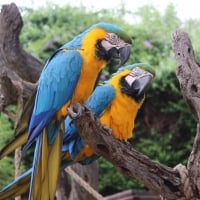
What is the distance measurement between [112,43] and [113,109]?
12.5 inches

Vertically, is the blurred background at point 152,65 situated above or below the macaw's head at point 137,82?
below

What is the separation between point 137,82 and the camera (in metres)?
1.66

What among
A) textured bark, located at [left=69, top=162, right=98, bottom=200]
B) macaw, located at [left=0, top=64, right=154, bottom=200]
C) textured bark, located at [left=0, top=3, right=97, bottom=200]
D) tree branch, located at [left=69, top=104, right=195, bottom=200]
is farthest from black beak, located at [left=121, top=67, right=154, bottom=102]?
textured bark, located at [left=69, top=162, right=98, bottom=200]

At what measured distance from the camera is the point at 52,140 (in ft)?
4.81

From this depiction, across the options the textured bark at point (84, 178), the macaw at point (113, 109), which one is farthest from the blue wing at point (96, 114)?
the textured bark at point (84, 178)

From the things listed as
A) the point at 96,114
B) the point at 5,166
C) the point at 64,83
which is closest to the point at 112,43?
the point at 64,83

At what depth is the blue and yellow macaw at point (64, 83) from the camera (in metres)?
1.45

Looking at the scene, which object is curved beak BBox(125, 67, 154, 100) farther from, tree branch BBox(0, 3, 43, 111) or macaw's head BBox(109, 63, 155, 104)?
tree branch BBox(0, 3, 43, 111)

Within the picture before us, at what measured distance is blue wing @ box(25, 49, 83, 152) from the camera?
1.46 meters

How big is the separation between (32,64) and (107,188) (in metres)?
1.34

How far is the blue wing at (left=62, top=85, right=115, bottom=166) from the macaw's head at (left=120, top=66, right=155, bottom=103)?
0.05 meters

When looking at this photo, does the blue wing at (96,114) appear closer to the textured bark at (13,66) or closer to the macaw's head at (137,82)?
the macaw's head at (137,82)

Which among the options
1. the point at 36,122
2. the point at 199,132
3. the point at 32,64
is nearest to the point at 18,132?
the point at 36,122

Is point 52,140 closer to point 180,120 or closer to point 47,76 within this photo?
point 47,76
